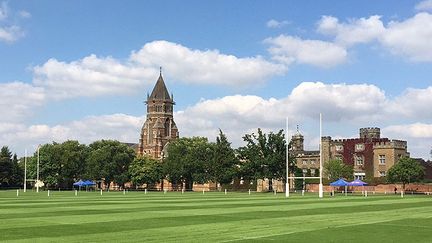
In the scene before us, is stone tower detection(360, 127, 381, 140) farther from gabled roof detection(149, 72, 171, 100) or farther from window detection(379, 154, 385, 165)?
gabled roof detection(149, 72, 171, 100)

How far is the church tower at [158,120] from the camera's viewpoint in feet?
611

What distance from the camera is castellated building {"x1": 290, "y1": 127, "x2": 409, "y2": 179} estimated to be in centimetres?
11444

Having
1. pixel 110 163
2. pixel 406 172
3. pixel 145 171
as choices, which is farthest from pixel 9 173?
pixel 406 172

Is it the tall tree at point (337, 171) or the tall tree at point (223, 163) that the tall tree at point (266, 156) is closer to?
the tall tree at point (223, 163)

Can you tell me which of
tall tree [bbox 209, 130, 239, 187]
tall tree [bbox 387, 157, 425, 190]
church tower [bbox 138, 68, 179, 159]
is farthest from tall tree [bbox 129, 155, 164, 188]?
church tower [bbox 138, 68, 179, 159]

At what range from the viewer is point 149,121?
191 m

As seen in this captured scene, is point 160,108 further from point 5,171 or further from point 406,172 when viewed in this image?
point 406,172

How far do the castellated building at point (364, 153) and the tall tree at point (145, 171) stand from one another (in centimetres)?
3030

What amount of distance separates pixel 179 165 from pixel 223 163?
14.0 meters

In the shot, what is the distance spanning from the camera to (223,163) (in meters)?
101

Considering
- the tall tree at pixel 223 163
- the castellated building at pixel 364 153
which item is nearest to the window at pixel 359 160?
the castellated building at pixel 364 153

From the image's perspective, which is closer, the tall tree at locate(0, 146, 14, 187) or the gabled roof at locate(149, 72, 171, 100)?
→ the tall tree at locate(0, 146, 14, 187)

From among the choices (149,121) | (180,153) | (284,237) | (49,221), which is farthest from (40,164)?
(284,237)

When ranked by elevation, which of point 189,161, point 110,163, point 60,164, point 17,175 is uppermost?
point 189,161
